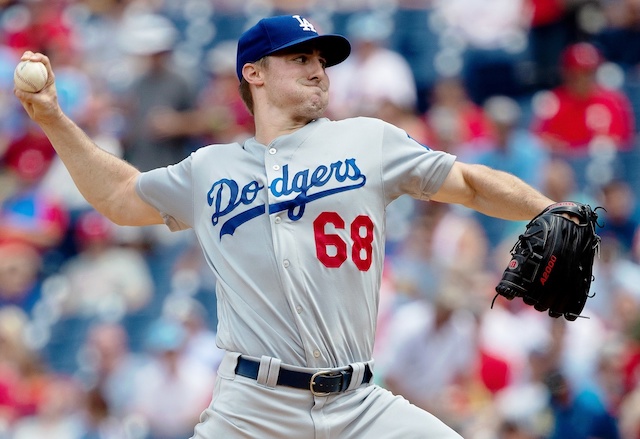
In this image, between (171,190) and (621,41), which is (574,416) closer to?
(171,190)

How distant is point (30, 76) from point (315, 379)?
1.52m

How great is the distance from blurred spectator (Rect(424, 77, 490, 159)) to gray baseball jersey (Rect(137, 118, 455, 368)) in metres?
5.17

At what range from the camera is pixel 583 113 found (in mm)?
9422

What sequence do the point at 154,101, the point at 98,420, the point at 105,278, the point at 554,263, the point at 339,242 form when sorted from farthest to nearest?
the point at 154,101
the point at 105,278
the point at 98,420
the point at 339,242
the point at 554,263

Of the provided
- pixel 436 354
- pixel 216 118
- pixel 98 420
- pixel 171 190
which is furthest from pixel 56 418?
pixel 171 190

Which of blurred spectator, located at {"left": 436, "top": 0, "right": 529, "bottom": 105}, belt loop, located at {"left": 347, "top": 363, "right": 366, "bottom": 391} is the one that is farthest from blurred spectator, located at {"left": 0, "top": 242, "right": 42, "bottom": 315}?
belt loop, located at {"left": 347, "top": 363, "right": 366, "bottom": 391}

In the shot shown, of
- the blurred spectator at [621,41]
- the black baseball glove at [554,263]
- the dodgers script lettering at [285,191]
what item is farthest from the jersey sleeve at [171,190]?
the blurred spectator at [621,41]

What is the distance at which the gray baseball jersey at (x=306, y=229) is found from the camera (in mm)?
4117

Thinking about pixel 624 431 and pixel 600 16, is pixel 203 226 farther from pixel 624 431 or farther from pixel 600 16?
pixel 600 16

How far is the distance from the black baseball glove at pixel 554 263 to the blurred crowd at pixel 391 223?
273 cm

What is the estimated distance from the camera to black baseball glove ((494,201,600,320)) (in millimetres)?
4004

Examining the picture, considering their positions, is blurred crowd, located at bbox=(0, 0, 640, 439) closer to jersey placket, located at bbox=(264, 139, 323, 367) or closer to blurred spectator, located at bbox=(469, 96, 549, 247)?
blurred spectator, located at bbox=(469, 96, 549, 247)

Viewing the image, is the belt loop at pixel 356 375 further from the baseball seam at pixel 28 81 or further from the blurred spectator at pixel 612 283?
the blurred spectator at pixel 612 283

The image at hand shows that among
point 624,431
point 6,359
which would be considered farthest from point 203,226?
point 6,359
